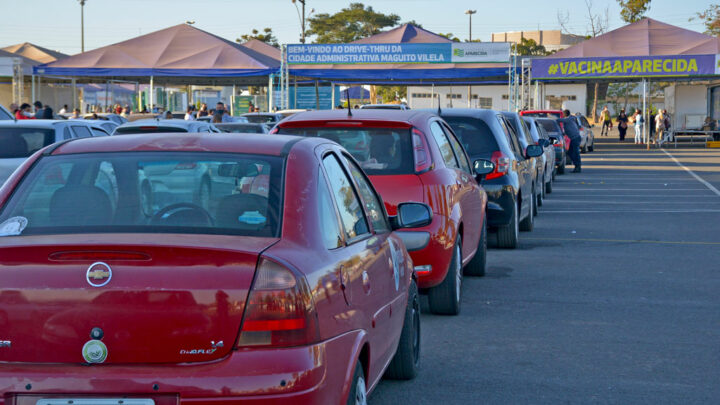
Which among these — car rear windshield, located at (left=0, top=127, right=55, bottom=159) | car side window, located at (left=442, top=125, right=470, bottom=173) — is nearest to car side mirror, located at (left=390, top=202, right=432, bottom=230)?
car side window, located at (left=442, top=125, right=470, bottom=173)

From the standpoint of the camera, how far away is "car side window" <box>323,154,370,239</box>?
462cm

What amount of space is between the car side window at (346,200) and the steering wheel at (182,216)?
0.68 meters

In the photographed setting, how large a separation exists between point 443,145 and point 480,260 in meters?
1.80

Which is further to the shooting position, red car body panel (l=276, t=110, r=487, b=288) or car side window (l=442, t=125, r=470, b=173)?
car side window (l=442, t=125, r=470, b=173)

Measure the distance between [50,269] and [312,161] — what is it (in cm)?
129

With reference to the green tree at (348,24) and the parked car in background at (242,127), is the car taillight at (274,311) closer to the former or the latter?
the parked car in background at (242,127)

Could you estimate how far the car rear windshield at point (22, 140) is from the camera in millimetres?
13031

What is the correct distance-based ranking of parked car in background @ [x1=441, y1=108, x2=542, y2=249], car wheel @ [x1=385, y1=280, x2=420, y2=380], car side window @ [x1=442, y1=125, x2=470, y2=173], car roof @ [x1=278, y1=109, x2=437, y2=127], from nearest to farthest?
car wheel @ [x1=385, y1=280, x2=420, y2=380]
car roof @ [x1=278, y1=109, x2=437, y2=127]
car side window @ [x1=442, y1=125, x2=470, y2=173]
parked car in background @ [x1=441, y1=108, x2=542, y2=249]

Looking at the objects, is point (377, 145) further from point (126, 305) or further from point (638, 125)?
point (638, 125)

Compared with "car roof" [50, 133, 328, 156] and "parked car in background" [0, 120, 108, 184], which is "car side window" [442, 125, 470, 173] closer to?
"car roof" [50, 133, 328, 156]

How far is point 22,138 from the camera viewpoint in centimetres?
1330

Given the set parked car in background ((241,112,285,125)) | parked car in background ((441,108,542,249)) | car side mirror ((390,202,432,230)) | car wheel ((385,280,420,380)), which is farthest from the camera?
parked car in background ((241,112,285,125))

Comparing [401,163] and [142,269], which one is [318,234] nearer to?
[142,269]

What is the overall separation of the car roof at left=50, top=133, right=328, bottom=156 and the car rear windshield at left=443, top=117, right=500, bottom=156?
747 cm
